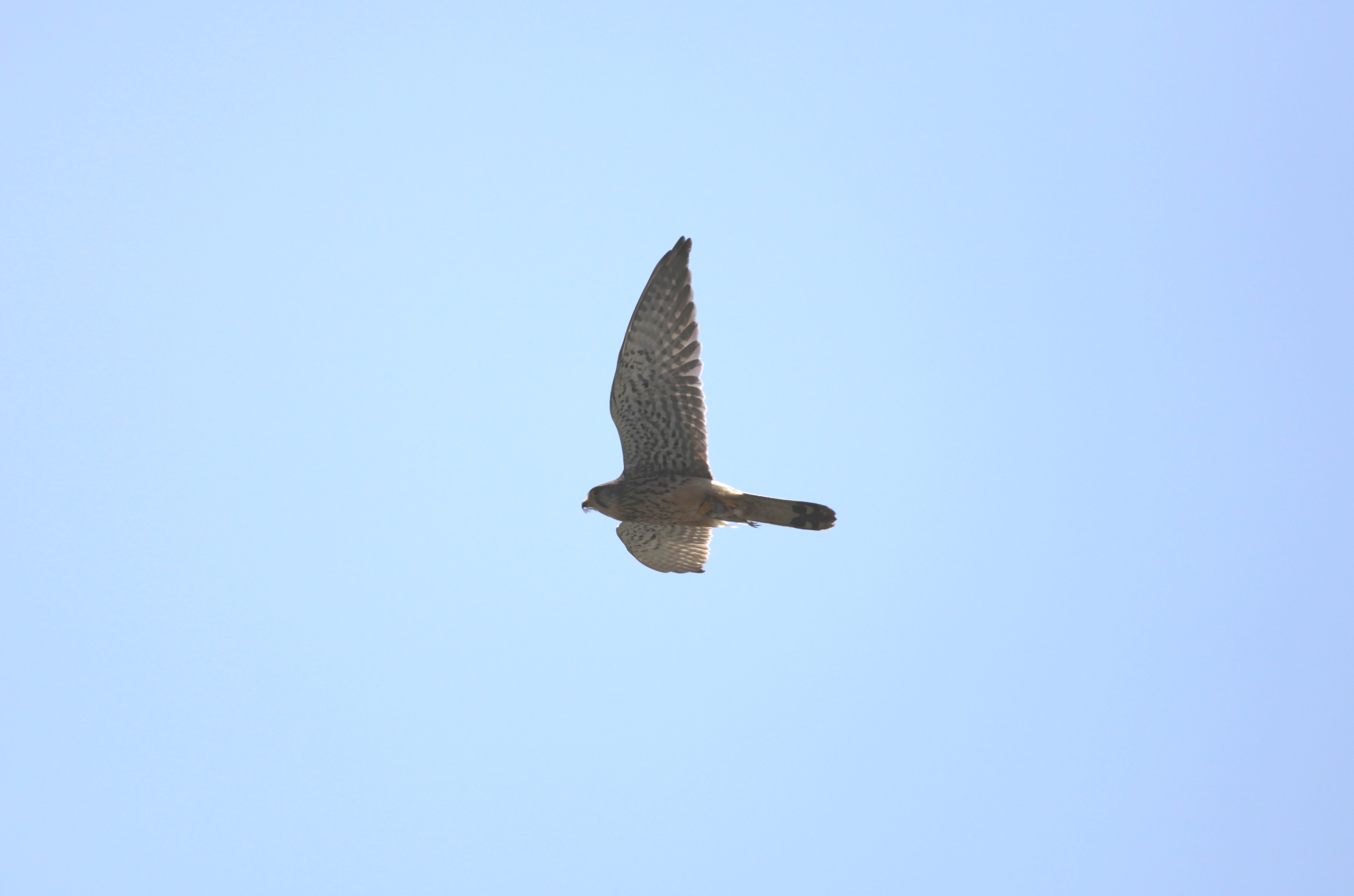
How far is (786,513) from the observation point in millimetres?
7445

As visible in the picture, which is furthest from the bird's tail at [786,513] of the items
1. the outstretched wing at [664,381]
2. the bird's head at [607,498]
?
the bird's head at [607,498]

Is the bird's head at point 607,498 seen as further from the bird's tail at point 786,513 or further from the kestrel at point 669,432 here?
the bird's tail at point 786,513

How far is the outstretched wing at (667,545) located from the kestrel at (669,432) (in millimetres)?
582

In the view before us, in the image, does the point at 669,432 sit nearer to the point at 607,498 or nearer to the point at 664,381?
the point at 664,381

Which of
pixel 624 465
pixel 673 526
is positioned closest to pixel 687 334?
pixel 624 465

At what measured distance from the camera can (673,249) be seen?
769cm

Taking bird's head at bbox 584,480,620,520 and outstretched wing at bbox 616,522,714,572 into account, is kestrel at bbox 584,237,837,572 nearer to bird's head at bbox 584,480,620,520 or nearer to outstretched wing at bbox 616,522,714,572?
bird's head at bbox 584,480,620,520

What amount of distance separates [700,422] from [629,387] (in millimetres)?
664

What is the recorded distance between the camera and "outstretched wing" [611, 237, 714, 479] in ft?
25.2

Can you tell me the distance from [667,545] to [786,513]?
1950mm

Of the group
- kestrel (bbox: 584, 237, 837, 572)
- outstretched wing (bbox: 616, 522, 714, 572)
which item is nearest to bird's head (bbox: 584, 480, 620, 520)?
kestrel (bbox: 584, 237, 837, 572)

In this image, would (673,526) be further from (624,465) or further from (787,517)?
(787,517)

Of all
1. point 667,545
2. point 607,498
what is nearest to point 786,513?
point 607,498

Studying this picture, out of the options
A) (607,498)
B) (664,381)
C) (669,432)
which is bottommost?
(607,498)
